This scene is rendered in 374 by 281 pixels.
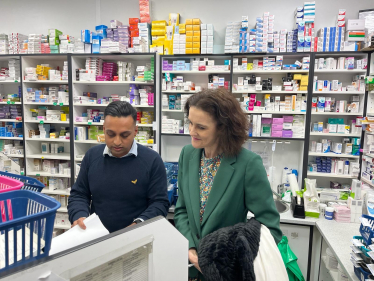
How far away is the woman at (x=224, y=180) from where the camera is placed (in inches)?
52.4

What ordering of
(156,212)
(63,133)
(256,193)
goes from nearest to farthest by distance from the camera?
(256,193)
(156,212)
(63,133)

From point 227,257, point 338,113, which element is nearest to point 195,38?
point 338,113

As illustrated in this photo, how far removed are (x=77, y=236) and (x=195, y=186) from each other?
0.76 meters

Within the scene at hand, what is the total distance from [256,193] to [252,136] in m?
2.67

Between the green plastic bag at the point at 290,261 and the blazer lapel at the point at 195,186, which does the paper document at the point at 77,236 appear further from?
the green plastic bag at the point at 290,261

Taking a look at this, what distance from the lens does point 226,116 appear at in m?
1.35

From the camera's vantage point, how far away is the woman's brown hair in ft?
4.43

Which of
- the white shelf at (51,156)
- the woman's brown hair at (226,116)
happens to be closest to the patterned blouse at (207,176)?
the woman's brown hair at (226,116)

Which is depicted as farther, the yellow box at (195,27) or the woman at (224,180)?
the yellow box at (195,27)

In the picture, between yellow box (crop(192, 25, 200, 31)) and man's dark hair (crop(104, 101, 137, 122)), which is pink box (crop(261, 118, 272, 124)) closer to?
yellow box (crop(192, 25, 200, 31))

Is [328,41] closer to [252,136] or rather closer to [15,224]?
[252,136]

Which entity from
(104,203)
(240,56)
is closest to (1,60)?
(240,56)

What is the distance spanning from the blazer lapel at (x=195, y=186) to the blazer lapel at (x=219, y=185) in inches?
1.8

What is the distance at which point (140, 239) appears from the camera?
2.40ft
